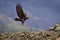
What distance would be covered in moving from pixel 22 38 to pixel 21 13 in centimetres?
164

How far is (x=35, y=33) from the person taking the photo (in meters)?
7.70

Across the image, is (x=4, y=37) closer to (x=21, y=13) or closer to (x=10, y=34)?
(x=10, y=34)

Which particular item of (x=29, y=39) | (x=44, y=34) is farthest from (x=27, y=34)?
(x=44, y=34)

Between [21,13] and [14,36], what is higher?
[21,13]

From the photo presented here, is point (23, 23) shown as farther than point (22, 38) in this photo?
Yes

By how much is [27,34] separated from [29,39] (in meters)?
0.24

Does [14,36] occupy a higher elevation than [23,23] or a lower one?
lower

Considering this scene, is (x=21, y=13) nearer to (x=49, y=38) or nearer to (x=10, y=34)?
(x=10, y=34)

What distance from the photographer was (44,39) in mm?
7508

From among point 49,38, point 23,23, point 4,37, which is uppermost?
point 23,23

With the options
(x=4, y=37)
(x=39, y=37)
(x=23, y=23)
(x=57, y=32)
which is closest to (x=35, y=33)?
(x=39, y=37)

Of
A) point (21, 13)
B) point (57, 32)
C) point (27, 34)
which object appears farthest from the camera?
point (21, 13)

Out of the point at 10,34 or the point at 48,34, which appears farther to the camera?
the point at 10,34

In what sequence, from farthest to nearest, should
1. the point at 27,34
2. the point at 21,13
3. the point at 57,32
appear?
the point at 21,13 → the point at 27,34 → the point at 57,32
